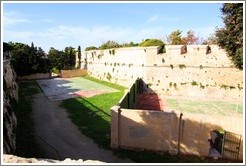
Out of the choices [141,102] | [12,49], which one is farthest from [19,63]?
[141,102]

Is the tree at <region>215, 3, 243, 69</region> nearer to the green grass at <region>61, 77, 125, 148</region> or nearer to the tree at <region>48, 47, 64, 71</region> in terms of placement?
the green grass at <region>61, 77, 125, 148</region>

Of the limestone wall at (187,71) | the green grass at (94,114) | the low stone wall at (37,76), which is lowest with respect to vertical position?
the green grass at (94,114)

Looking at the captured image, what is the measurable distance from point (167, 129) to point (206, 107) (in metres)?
10.2

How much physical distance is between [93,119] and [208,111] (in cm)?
852

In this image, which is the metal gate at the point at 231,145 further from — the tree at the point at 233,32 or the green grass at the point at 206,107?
the tree at the point at 233,32

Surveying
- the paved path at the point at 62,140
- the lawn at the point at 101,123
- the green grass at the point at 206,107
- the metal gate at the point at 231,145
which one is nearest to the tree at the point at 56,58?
the lawn at the point at 101,123

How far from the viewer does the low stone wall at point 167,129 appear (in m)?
11.6

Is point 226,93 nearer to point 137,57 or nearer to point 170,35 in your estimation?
point 137,57

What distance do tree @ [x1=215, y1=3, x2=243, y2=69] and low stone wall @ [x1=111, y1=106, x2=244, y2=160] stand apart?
10.7m

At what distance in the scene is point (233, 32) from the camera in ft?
67.4

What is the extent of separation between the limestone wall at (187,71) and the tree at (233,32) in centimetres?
229

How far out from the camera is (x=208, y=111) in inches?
789

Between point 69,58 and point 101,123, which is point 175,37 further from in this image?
point 101,123

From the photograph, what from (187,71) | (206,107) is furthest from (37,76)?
(206,107)
